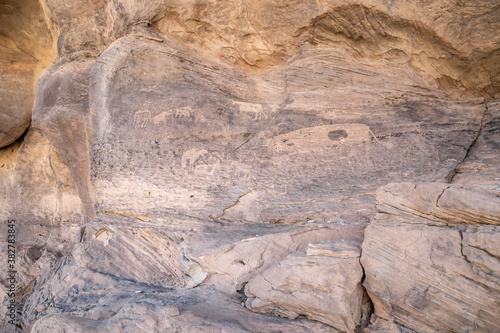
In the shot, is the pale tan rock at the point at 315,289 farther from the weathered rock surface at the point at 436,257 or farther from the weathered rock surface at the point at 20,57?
the weathered rock surface at the point at 20,57

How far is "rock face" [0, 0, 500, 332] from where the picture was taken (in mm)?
2766

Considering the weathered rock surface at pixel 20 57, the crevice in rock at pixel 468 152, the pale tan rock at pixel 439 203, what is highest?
the weathered rock surface at pixel 20 57

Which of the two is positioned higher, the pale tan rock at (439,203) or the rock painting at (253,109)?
the rock painting at (253,109)

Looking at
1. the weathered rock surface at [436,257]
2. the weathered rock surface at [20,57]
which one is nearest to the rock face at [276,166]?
the weathered rock surface at [436,257]

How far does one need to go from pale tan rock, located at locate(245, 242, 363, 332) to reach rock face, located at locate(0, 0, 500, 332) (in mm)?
12

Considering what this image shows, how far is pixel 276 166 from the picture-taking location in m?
4.24

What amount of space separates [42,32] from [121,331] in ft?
20.9

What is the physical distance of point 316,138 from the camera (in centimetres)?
430

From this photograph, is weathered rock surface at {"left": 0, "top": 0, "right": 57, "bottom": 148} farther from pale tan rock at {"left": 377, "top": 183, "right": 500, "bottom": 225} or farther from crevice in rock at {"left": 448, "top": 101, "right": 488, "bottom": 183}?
crevice in rock at {"left": 448, "top": 101, "right": 488, "bottom": 183}

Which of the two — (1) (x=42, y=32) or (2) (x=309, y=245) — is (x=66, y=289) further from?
(1) (x=42, y=32)

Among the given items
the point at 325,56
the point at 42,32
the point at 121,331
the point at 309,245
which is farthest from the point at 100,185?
the point at 42,32

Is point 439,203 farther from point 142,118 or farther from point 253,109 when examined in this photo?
point 142,118

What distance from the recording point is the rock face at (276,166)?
9.07 ft

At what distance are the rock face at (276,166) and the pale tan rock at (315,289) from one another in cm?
1
